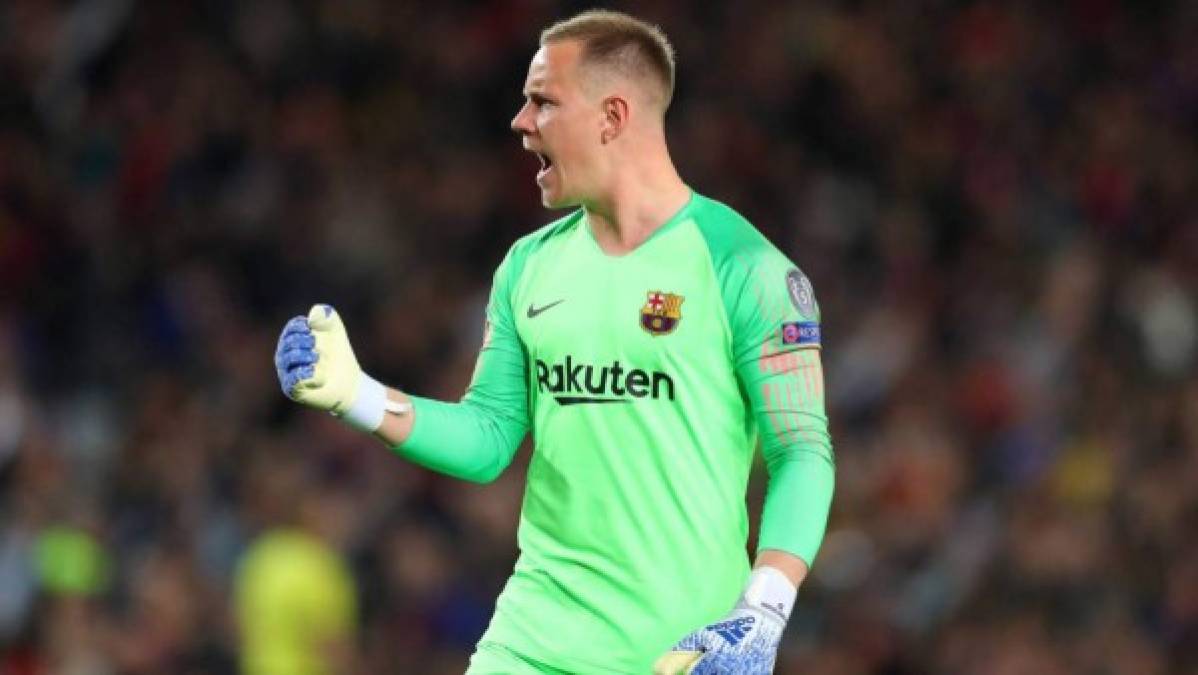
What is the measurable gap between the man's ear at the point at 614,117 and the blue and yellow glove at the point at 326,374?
0.77 metres

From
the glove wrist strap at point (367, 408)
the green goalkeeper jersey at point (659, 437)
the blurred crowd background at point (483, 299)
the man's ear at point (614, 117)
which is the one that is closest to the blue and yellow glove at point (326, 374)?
the glove wrist strap at point (367, 408)

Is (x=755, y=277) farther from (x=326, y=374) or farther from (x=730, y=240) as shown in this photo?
(x=326, y=374)

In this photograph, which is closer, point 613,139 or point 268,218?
point 613,139

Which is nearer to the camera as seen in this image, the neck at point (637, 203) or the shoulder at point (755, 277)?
the shoulder at point (755, 277)

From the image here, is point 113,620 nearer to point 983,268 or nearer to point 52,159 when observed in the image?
point 52,159

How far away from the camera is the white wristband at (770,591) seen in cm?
464

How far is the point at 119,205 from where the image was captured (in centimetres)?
1290

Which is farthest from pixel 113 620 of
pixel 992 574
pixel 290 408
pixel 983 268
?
pixel 983 268

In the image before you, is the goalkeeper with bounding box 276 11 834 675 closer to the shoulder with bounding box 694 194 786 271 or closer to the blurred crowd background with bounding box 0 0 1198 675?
the shoulder with bounding box 694 194 786 271

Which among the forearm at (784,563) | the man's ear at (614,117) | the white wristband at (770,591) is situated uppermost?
the man's ear at (614,117)

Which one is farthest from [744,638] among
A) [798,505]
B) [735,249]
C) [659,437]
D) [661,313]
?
[735,249]

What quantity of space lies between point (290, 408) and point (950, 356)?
3568 mm

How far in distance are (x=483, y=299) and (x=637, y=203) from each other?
6.96 m

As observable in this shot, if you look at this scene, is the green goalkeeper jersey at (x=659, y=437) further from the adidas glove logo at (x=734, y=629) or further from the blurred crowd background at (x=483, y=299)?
the blurred crowd background at (x=483, y=299)
